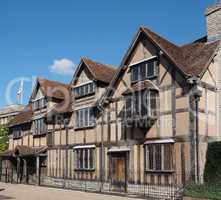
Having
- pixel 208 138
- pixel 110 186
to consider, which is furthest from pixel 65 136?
pixel 208 138

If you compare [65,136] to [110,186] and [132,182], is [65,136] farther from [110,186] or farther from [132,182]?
[132,182]

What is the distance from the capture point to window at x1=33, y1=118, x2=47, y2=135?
103ft

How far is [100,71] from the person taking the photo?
27312mm

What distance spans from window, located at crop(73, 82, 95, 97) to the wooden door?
560 centimetres

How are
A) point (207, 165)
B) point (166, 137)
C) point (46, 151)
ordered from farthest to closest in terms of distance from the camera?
point (46, 151)
point (166, 137)
point (207, 165)

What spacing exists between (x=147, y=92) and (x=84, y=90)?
24.9ft

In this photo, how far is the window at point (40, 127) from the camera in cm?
3125

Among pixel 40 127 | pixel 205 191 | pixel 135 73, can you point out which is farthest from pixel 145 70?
pixel 40 127

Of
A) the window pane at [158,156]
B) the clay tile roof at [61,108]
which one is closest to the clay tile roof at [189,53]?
the window pane at [158,156]

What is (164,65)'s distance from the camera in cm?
2105

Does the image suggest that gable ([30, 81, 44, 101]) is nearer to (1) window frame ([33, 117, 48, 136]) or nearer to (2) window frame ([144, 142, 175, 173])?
(1) window frame ([33, 117, 48, 136])

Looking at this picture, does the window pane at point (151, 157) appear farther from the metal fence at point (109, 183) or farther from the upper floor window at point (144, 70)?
the upper floor window at point (144, 70)

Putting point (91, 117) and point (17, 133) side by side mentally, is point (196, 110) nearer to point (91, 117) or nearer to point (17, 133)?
point (91, 117)

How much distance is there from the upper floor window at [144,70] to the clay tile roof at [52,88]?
10.6 meters
